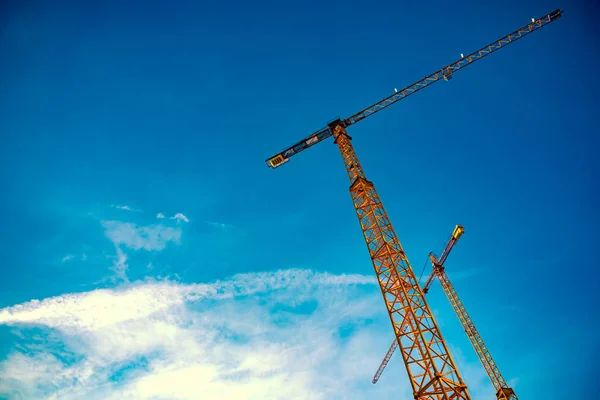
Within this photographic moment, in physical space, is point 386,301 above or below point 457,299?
below

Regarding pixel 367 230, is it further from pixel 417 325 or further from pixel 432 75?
pixel 432 75

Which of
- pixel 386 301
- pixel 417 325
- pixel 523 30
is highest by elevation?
pixel 523 30

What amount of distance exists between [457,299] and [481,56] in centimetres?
3488

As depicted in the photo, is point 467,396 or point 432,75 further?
point 432,75

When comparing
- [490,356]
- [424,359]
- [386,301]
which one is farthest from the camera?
[490,356]

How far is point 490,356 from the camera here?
3953 centimetres

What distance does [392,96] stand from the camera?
1318 inches

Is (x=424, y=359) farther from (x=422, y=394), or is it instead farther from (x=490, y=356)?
(x=490, y=356)

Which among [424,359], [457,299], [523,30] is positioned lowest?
[424,359]

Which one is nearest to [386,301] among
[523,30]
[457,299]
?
[457,299]

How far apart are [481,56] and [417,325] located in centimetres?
3478

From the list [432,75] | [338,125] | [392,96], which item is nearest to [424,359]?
[338,125]

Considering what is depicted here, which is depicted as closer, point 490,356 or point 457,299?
point 490,356

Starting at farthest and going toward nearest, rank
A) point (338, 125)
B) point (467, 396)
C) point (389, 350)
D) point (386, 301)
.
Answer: point (389, 350) → point (338, 125) → point (386, 301) → point (467, 396)
